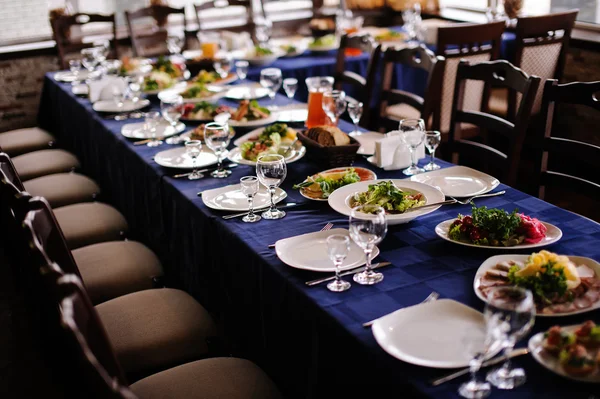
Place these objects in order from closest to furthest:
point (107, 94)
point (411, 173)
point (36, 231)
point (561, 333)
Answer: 1. point (561, 333)
2. point (36, 231)
3. point (411, 173)
4. point (107, 94)

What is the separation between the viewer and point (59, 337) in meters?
1.74

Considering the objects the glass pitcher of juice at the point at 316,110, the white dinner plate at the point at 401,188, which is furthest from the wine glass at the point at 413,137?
the glass pitcher of juice at the point at 316,110

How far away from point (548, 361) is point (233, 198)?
Result: 1160 millimetres

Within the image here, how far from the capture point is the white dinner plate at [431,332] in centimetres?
123

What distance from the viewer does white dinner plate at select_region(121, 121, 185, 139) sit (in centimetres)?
281

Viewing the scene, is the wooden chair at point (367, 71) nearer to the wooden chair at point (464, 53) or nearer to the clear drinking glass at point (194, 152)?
the wooden chair at point (464, 53)

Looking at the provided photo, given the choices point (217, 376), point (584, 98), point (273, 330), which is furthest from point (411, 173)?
point (217, 376)

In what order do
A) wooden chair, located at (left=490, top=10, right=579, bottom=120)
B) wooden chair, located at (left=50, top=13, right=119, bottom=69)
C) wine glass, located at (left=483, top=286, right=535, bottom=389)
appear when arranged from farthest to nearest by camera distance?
wooden chair, located at (left=50, top=13, right=119, bottom=69)
wooden chair, located at (left=490, top=10, right=579, bottom=120)
wine glass, located at (left=483, top=286, right=535, bottom=389)

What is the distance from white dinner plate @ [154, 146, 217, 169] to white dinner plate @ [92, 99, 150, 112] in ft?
2.70

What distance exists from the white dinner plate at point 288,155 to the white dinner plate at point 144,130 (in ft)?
1.42

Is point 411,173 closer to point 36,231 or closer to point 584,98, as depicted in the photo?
point 584,98

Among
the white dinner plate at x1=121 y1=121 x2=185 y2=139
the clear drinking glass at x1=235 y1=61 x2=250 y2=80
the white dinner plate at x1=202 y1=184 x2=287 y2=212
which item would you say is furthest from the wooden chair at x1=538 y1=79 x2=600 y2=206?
the clear drinking glass at x1=235 y1=61 x2=250 y2=80

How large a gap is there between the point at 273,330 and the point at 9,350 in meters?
1.53

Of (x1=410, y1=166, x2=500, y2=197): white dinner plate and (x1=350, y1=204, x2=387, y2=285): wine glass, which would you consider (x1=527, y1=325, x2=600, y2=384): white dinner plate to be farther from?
(x1=410, y1=166, x2=500, y2=197): white dinner plate
